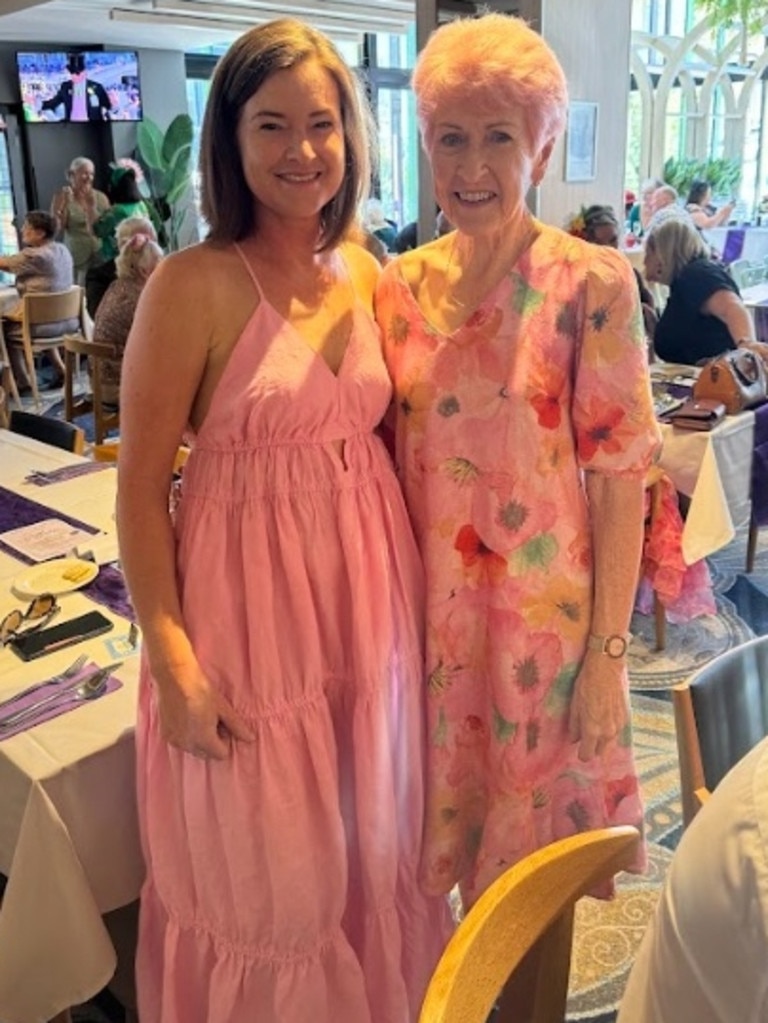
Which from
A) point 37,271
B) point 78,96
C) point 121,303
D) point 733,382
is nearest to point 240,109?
point 733,382

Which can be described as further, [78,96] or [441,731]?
[78,96]

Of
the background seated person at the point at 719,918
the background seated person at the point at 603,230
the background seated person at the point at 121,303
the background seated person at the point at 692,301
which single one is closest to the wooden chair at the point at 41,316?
the background seated person at the point at 121,303

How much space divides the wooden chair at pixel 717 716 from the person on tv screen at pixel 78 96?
9.19m

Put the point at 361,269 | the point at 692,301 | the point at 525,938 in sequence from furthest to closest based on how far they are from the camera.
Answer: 1. the point at 692,301
2. the point at 361,269
3. the point at 525,938

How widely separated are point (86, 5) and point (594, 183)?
13.6 feet

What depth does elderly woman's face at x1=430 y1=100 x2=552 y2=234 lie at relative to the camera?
46.2 inches

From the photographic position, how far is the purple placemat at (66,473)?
2461 mm

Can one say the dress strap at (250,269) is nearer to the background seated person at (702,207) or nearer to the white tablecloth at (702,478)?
the white tablecloth at (702,478)

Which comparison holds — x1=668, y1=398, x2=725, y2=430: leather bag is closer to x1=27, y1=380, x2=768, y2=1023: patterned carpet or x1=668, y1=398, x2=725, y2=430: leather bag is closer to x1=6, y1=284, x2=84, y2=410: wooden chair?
x1=27, y1=380, x2=768, y2=1023: patterned carpet

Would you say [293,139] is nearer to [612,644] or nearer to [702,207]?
[612,644]

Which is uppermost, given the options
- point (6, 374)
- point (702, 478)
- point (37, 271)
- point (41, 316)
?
point (37, 271)

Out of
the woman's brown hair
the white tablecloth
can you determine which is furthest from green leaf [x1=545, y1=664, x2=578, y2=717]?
the white tablecloth

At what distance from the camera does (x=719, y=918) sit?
56 centimetres

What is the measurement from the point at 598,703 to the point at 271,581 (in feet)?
1.54
